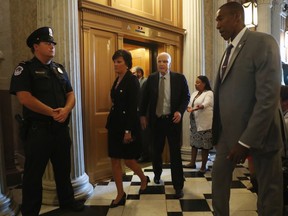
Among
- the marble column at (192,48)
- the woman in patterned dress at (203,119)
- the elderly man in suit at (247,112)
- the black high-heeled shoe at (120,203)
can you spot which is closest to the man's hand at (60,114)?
the black high-heeled shoe at (120,203)

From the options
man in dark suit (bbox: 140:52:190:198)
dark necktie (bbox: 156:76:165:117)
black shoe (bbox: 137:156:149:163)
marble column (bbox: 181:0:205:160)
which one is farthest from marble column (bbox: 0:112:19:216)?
marble column (bbox: 181:0:205:160)

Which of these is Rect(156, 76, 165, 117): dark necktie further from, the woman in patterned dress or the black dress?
the woman in patterned dress

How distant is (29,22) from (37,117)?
5.90 ft

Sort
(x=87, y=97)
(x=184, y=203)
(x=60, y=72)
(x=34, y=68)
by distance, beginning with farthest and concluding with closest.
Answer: (x=87, y=97), (x=184, y=203), (x=60, y=72), (x=34, y=68)

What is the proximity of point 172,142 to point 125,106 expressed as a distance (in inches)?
29.3

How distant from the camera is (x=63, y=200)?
8.98 feet

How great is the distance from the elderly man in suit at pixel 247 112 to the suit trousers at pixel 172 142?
136 centimetres

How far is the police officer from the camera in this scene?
2.38 metres

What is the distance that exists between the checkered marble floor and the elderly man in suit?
1126 millimetres

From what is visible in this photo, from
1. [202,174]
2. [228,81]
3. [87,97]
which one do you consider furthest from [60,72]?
[202,174]

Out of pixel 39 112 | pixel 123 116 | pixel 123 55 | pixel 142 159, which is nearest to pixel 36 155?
pixel 39 112

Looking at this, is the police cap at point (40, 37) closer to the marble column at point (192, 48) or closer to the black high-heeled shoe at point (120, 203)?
the black high-heeled shoe at point (120, 203)

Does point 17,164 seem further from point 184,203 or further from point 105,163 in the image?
point 184,203

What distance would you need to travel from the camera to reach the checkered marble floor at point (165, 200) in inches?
110
